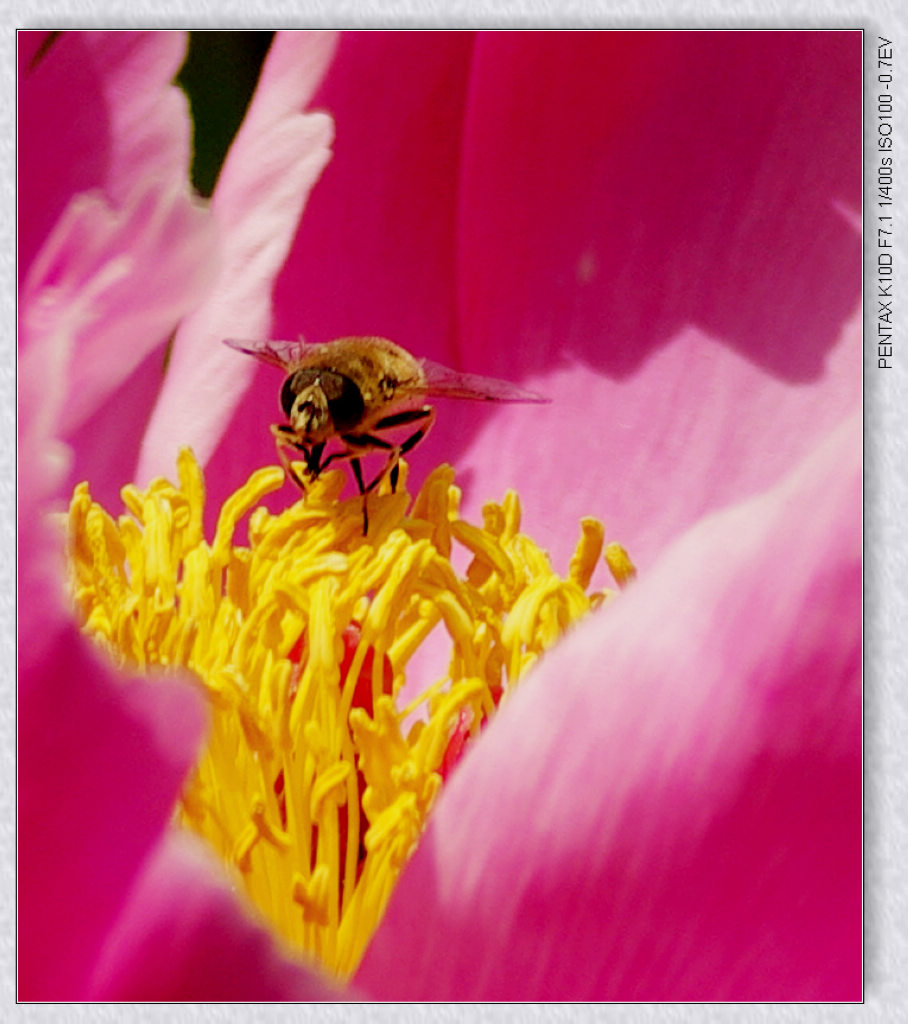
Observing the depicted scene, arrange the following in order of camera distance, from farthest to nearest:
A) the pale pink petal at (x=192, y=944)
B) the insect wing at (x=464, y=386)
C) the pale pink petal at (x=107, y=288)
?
the insect wing at (x=464, y=386)
the pale pink petal at (x=107, y=288)
the pale pink petal at (x=192, y=944)

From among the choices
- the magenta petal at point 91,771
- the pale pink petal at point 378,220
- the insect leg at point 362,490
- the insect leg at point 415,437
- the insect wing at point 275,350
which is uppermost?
the pale pink petal at point 378,220

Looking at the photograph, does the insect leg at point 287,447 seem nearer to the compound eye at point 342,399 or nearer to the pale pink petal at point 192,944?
the compound eye at point 342,399

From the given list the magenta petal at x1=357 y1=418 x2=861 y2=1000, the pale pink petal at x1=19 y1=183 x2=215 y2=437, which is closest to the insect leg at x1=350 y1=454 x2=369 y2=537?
the pale pink petal at x1=19 y1=183 x2=215 y2=437

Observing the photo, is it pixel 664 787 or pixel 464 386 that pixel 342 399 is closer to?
pixel 464 386

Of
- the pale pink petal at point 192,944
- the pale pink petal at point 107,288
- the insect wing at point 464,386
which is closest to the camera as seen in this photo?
the pale pink petal at point 192,944

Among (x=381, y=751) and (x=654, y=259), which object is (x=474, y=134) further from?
(x=381, y=751)

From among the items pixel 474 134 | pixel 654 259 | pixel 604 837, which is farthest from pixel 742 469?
pixel 604 837

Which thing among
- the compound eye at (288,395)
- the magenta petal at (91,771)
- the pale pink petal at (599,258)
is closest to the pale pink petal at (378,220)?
the pale pink petal at (599,258)

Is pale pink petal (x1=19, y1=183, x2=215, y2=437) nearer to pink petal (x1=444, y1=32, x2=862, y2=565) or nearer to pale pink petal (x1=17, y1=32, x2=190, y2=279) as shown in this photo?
pale pink petal (x1=17, y1=32, x2=190, y2=279)
